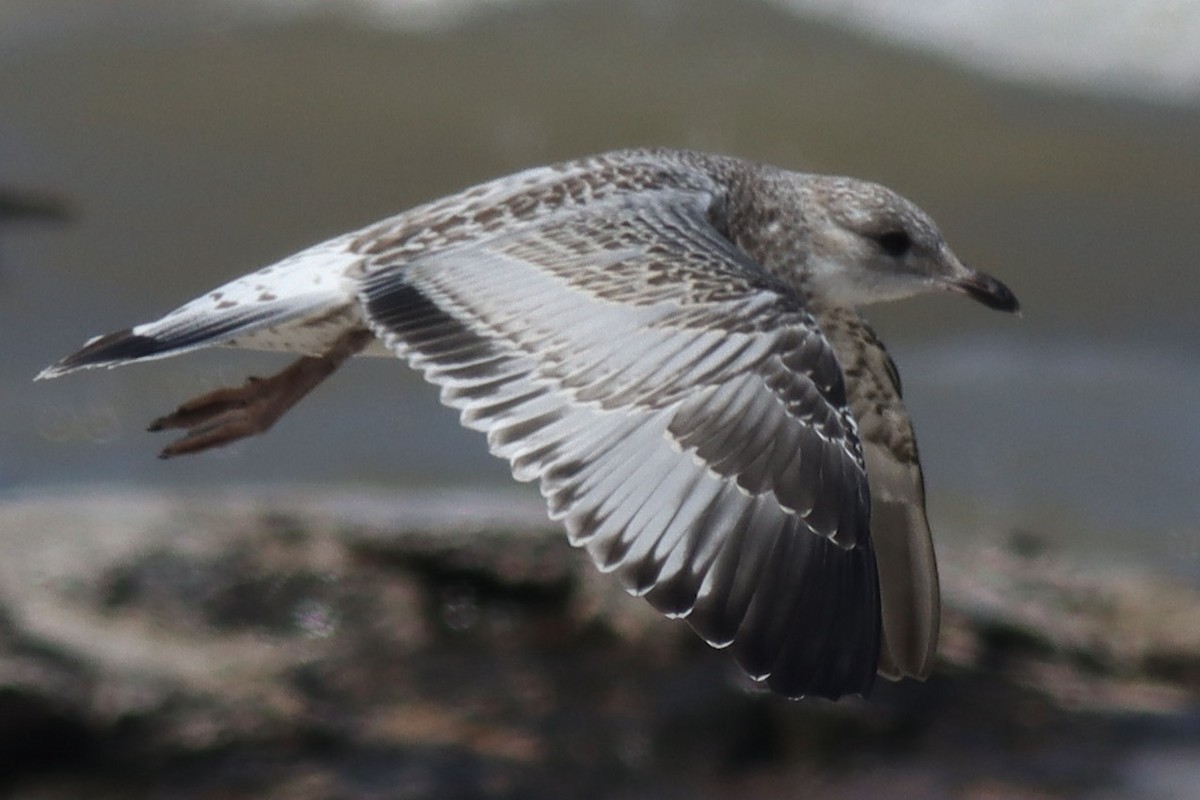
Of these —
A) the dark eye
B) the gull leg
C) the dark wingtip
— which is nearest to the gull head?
the dark eye

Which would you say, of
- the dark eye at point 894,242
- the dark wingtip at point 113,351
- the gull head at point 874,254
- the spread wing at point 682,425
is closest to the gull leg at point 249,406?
the dark wingtip at point 113,351

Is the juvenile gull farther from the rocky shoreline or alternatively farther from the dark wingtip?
the rocky shoreline

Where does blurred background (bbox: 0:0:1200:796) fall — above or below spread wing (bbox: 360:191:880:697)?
below

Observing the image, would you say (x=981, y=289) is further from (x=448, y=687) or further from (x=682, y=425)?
(x=448, y=687)

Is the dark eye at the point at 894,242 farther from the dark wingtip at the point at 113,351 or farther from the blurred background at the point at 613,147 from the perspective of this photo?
the blurred background at the point at 613,147

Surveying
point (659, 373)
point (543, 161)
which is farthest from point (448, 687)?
point (543, 161)

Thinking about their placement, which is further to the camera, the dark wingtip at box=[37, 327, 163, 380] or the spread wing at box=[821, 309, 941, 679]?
the spread wing at box=[821, 309, 941, 679]

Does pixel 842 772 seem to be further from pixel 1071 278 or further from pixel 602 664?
pixel 1071 278

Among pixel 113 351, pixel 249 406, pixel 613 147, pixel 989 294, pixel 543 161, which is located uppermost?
pixel 989 294
